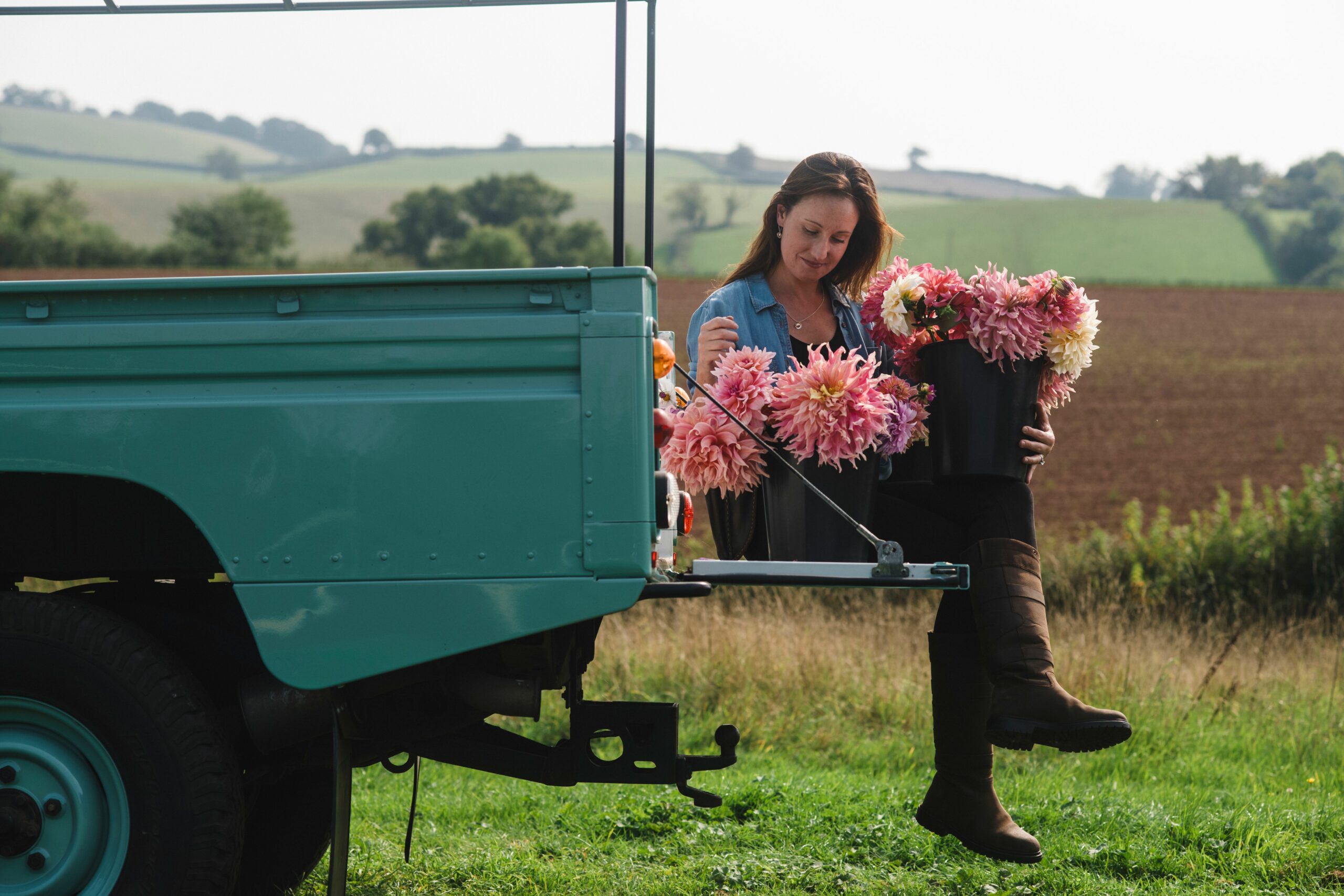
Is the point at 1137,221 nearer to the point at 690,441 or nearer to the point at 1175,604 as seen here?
the point at 1175,604

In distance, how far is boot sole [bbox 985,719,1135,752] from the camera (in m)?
2.99

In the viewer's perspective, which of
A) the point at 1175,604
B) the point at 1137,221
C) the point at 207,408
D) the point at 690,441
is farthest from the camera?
the point at 1137,221

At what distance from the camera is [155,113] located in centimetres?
11162

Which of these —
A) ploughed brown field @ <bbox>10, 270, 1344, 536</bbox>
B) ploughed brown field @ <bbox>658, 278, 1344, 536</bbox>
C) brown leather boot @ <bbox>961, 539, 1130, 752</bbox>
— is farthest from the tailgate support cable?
ploughed brown field @ <bbox>10, 270, 1344, 536</bbox>

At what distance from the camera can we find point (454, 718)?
2.98 metres

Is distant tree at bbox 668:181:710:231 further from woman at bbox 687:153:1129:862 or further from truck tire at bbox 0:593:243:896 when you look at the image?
truck tire at bbox 0:593:243:896

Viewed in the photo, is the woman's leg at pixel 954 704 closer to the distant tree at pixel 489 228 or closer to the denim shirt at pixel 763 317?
the denim shirt at pixel 763 317

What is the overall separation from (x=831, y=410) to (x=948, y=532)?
1.98ft

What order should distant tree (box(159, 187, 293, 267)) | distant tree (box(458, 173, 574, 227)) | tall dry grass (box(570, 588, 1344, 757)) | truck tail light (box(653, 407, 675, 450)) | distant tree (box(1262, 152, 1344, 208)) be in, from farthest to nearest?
distant tree (box(1262, 152, 1344, 208))
distant tree (box(458, 173, 574, 227))
distant tree (box(159, 187, 293, 267))
tall dry grass (box(570, 588, 1344, 757))
truck tail light (box(653, 407, 675, 450))

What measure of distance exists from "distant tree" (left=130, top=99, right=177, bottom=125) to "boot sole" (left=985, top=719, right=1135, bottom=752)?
119 metres

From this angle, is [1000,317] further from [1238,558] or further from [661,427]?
[1238,558]

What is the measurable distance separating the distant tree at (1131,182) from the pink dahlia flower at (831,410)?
123424mm

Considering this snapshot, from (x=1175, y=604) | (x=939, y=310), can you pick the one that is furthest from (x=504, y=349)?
(x=1175, y=604)

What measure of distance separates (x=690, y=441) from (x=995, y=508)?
0.89 m
